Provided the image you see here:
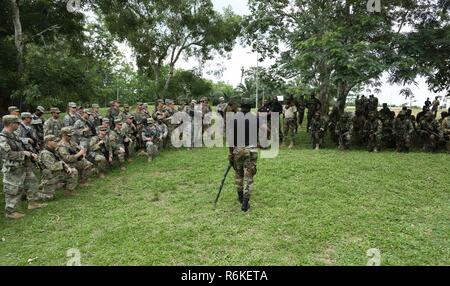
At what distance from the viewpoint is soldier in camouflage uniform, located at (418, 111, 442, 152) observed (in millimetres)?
12422

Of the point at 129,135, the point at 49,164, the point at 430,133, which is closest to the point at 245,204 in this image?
the point at 49,164

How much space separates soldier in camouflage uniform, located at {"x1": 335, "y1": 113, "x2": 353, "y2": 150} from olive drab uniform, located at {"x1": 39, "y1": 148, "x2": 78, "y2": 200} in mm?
8658

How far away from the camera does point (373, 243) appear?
5957 millimetres

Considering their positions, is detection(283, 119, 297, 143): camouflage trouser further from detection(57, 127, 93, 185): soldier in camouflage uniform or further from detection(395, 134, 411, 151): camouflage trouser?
detection(57, 127, 93, 185): soldier in camouflage uniform

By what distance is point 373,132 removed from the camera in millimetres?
12562

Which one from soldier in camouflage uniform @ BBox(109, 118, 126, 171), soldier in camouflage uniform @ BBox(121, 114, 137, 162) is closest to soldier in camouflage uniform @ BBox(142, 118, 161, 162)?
soldier in camouflage uniform @ BBox(121, 114, 137, 162)

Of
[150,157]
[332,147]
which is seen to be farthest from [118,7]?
[332,147]

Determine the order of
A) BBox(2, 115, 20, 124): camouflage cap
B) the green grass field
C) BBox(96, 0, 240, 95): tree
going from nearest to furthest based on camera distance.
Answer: the green grass field < BBox(2, 115, 20, 124): camouflage cap < BBox(96, 0, 240, 95): tree

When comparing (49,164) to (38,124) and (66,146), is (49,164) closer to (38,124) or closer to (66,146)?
(66,146)

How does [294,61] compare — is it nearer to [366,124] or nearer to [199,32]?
[366,124]

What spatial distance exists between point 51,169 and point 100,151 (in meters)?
2.17

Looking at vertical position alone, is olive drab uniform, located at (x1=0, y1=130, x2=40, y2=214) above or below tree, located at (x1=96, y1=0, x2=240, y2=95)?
below

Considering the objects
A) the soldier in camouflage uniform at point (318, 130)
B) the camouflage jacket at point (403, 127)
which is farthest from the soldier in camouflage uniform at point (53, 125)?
the camouflage jacket at point (403, 127)

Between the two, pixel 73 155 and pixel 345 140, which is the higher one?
pixel 345 140
